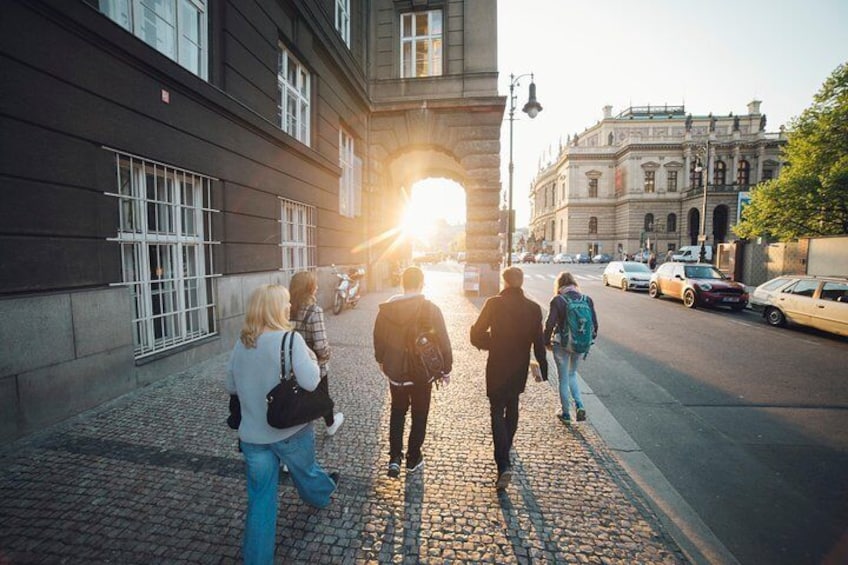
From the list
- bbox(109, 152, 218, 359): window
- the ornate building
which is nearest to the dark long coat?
bbox(109, 152, 218, 359): window

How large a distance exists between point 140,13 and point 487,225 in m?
12.0

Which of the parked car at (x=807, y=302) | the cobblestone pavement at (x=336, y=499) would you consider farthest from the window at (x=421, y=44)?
the cobblestone pavement at (x=336, y=499)

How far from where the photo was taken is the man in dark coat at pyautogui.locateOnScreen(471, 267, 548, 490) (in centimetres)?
333

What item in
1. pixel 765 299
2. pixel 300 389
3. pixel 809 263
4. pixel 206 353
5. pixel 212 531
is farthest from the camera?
pixel 809 263

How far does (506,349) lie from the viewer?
11.0 feet

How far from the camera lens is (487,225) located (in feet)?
50.2

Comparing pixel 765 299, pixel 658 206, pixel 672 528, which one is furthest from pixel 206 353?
pixel 658 206

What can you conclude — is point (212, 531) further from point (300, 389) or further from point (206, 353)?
point (206, 353)

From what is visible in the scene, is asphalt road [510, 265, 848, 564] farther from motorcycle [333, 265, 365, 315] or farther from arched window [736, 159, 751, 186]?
arched window [736, 159, 751, 186]

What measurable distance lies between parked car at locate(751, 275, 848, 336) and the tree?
963 cm

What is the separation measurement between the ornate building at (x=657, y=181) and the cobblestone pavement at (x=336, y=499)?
61.5 m

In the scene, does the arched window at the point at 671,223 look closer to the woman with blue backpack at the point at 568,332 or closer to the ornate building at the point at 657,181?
the ornate building at the point at 657,181

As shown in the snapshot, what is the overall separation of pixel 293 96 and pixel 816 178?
71.8ft

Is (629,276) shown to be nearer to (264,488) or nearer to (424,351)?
(424,351)
